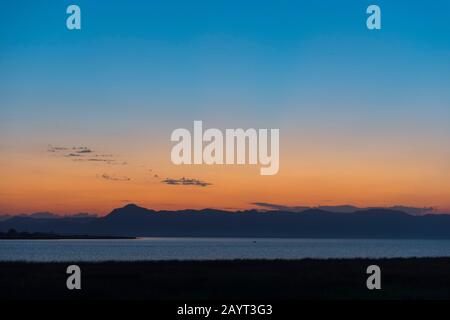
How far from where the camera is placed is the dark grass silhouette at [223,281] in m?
33.9

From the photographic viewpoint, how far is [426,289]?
36938mm

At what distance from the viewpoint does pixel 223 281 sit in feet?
136

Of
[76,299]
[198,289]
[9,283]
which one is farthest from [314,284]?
[9,283]

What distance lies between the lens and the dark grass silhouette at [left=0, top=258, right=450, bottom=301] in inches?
1335

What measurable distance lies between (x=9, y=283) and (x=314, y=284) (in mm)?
17400
